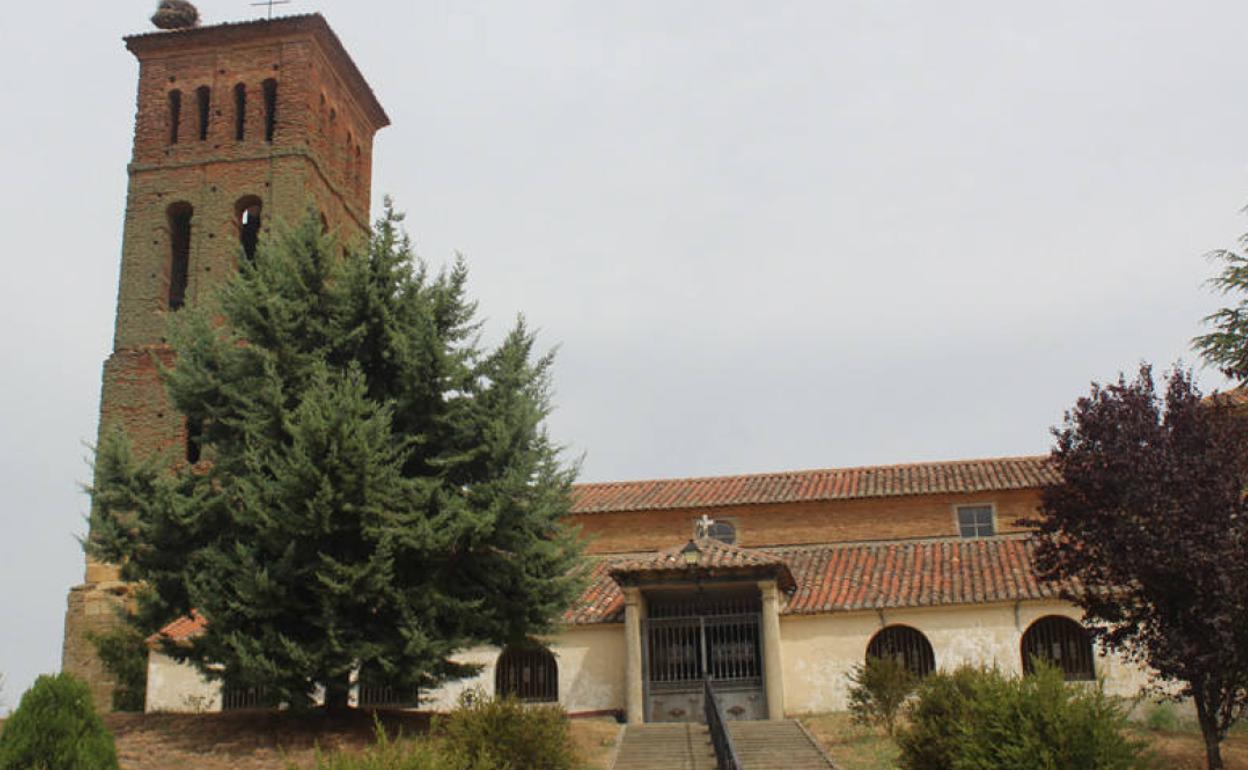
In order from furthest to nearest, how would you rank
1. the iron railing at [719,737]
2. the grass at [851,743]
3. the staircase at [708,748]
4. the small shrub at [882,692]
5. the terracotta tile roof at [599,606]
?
the terracotta tile roof at [599,606] < the small shrub at [882,692] < the staircase at [708,748] < the grass at [851,743] < the iron railing at [719,737]

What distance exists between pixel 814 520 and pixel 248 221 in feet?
57.9

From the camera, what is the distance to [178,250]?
35.0 meters

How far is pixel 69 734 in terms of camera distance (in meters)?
14.6

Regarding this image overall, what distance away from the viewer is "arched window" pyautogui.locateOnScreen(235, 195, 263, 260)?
34.4m

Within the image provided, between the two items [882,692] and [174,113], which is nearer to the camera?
[882,692]

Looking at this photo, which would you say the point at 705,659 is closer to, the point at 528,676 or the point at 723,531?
→ the point at 528,676

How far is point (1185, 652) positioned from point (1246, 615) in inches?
36.8

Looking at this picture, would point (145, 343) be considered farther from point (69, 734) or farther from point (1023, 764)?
point (1023, 764)

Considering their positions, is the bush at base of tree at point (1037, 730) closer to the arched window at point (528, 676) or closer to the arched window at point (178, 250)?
the arched window at point (528, 676)

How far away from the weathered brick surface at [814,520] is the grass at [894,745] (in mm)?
8002

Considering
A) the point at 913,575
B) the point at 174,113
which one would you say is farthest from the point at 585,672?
the point at 174,113

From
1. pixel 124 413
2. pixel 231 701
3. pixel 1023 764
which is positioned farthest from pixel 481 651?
pixel 1023 764

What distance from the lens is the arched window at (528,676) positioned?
2641 cm

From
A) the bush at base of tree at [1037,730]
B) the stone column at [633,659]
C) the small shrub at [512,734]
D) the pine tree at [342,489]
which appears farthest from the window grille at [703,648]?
the bush at base of tree at [1037,730]
